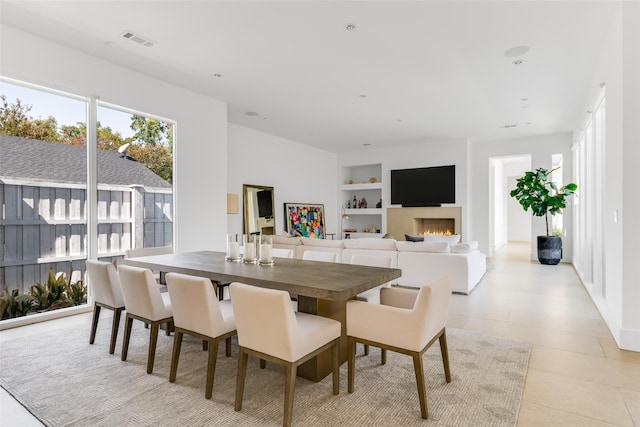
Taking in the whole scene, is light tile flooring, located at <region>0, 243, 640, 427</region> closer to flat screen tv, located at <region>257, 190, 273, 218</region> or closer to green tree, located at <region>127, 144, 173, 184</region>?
green tree, located at <region>127, 144, 173, 184</region>

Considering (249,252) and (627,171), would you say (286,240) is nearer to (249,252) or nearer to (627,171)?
(249,252)

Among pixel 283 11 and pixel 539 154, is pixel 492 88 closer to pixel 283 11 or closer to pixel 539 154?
pixel 283 11

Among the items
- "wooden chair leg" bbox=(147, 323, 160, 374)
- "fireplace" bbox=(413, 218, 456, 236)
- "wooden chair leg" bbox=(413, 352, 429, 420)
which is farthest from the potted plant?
"wooden chair leg" bbox=(147, 323, 160, 374)

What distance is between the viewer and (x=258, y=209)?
25.6ft

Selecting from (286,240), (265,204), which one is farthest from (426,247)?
(265,204)

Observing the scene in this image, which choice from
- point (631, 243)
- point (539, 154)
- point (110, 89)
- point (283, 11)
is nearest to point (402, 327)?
point (631, 243)

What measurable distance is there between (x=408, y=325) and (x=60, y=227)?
13.5 ft

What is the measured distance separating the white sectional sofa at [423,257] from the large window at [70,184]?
279cm

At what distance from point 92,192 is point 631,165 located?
5.66 meters

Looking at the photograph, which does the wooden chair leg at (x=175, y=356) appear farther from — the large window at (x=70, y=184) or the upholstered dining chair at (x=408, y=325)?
the large window at (x=70, y=184)

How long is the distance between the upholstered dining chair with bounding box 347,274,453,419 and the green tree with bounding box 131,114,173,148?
4.03 m

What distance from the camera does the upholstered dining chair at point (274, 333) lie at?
1.88 metres

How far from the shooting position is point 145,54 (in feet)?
13.5

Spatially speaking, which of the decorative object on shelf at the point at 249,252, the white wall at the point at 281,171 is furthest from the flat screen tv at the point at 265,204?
the decorative object on shelf at the point at 249,252
